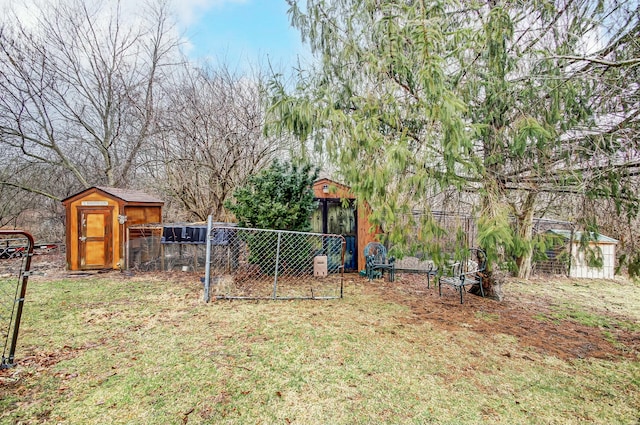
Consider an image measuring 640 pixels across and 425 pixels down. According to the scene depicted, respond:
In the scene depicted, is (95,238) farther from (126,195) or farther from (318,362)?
(318,362)

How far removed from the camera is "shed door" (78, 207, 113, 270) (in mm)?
7176

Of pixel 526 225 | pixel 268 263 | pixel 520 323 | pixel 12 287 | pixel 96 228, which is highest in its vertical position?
pixel 526 225

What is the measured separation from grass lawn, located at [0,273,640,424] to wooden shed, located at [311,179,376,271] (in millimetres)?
2246

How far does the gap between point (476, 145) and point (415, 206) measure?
3.61 feet

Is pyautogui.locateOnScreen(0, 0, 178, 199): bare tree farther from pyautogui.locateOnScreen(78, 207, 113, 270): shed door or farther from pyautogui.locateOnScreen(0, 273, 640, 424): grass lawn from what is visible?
pyautogui.locateOnScreen(0, 273, 640, 424): grass lawn

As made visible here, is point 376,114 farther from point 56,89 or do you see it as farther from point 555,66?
point 56,89

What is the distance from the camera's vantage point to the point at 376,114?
3.27m

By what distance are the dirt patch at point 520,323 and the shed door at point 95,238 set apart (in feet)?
20.3

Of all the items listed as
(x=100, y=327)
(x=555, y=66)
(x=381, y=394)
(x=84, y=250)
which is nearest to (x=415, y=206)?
(x=381, y=394)

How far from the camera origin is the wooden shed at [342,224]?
7.40 meters

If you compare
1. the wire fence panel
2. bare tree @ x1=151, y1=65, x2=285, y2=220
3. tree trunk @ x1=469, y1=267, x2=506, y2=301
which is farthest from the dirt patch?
bare tree @ x1=151, y1=65, x2=285, y2=220

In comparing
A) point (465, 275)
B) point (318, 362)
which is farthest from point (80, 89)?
point (465, 275)

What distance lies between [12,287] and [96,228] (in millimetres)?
2107

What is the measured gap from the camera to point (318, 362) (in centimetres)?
301
